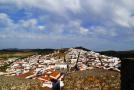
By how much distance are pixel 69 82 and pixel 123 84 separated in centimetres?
432

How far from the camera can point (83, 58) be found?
4541 centimetres

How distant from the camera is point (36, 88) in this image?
11.6 m

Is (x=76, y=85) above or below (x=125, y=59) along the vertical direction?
below

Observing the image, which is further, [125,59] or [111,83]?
[111,83]

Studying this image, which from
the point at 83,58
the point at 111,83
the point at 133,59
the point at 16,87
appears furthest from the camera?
the point at 83,58

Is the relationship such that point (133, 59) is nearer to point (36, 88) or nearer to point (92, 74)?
point (92, 74)

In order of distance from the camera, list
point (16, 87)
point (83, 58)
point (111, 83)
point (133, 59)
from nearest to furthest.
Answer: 1. point (133, 59)
2. point (111, 83)
3. point (16, 87)
4. point (83, 58)

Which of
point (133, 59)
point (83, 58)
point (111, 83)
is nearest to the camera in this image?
point (133, 59)

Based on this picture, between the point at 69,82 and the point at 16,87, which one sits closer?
the point at 69,82

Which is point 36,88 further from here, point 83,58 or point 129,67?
point 83,58

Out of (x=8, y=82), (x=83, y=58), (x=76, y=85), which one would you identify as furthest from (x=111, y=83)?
(x=83, y=58)

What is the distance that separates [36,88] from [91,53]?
3542 centimetres

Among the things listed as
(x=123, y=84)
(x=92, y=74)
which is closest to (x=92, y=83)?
(x=92, y=74)

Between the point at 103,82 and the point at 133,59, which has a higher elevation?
the point at 133,59
